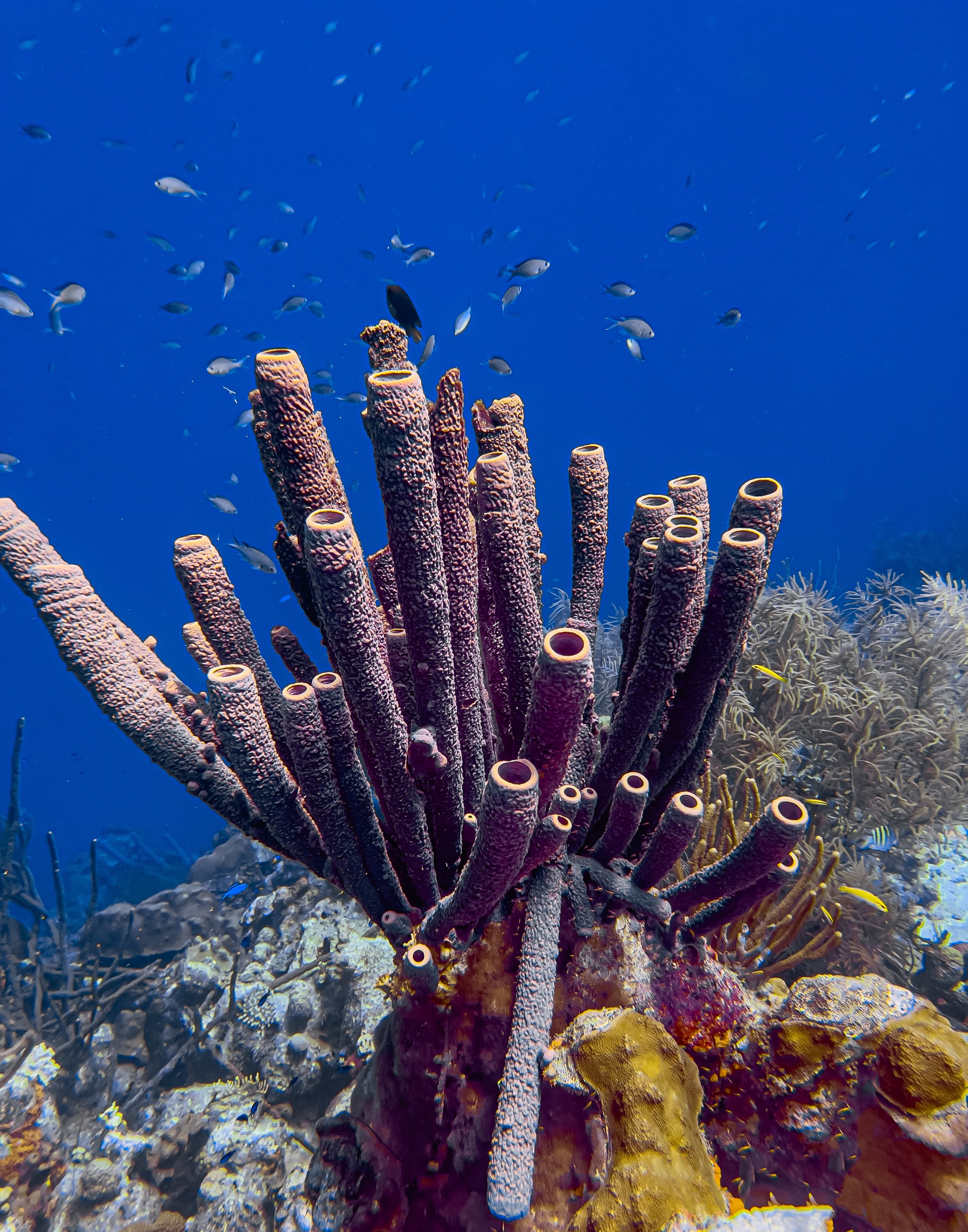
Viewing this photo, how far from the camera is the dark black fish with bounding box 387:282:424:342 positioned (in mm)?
4332

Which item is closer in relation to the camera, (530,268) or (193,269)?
(530,268)

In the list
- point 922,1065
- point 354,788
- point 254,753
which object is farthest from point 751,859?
point 254,753

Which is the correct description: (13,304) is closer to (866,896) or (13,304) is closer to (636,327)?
(636,327)

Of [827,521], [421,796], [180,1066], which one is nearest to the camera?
[421,796]

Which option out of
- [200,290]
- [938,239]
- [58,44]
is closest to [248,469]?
[200,290]

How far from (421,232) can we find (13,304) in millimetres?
69782

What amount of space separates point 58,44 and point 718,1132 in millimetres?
72070

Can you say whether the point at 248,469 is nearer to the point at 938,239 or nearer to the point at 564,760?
the point at 564,760

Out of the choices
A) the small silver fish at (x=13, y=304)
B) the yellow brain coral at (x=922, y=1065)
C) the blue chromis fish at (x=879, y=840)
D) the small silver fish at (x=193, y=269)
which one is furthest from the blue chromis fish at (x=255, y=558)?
the small silver fish at (x=193, y=269)

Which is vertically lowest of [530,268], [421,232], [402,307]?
[402,307]

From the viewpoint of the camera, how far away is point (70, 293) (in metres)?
9.87

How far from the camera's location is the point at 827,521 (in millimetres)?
70562

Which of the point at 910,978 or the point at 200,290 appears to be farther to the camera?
the point at 200,290

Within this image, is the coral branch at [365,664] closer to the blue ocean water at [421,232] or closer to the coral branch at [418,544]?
the coral branch at [418,544]
